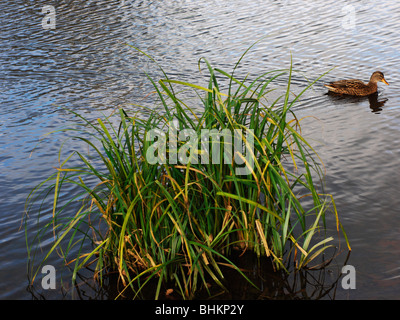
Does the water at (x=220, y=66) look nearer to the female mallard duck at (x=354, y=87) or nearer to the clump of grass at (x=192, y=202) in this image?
the female mallard duck at (x=354, y=87)

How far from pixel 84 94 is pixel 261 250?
20.7ft

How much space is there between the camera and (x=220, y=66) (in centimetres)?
1110

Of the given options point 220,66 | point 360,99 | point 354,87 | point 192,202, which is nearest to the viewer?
point 192,202

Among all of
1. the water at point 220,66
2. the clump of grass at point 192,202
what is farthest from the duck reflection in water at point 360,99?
the clump of grass at point 192,202

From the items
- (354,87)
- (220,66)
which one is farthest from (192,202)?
(220,66)

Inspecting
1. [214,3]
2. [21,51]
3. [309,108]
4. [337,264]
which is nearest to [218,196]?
[337,264]

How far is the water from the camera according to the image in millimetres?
5383

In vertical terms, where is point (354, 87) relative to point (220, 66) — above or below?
below

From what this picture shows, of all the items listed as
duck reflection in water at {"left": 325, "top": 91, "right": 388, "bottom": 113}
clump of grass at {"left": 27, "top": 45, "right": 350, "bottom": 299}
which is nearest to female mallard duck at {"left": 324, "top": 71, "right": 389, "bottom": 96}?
duck reflection in water at {"left": 325, "top": 91, "right": 388, "bottom": 113}

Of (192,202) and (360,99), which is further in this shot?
(360,99)

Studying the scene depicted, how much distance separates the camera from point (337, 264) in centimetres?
476

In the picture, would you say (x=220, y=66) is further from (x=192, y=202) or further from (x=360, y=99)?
(x=192, y=202)

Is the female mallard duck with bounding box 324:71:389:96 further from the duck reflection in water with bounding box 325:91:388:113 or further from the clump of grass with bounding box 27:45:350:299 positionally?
the clump of grass with bounding box 27:45:350:299

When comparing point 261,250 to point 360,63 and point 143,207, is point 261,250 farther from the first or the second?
point 360,63
